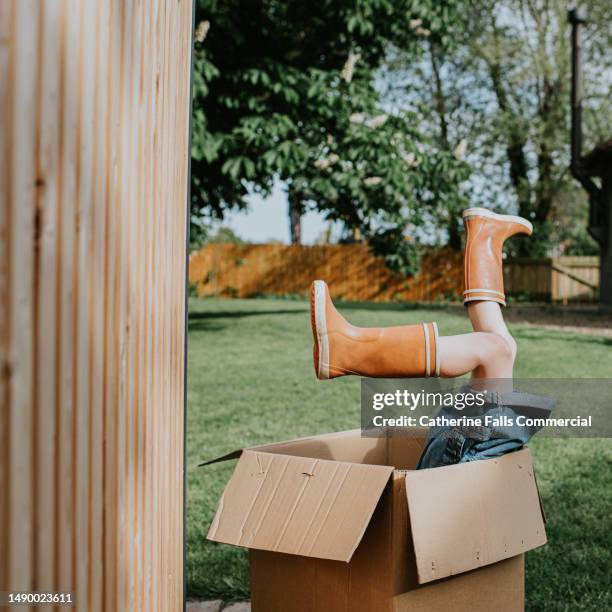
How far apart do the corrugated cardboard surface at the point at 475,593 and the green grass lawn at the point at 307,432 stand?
0.68 meters

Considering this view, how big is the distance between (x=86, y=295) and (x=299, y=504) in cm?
92

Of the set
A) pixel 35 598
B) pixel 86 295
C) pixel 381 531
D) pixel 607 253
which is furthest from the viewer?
pixel 607 253

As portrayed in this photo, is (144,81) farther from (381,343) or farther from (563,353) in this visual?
(563,353)

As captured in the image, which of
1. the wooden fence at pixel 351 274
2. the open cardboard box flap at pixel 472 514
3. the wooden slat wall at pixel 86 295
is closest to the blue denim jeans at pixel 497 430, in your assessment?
the open cardboard box flap at pixel 472 514

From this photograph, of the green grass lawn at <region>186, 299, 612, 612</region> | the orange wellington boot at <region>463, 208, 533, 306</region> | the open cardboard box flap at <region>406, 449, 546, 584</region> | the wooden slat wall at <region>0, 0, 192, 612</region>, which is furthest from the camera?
the green grass lawn at <region>186, 299, 612, 612</region>

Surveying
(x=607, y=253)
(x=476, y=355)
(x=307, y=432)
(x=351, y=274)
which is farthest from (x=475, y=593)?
(x=351, y=274)

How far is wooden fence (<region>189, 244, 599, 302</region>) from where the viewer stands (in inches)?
754

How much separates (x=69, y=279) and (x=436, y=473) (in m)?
1.03

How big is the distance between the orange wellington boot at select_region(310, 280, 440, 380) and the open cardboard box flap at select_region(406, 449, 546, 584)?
0.28 m

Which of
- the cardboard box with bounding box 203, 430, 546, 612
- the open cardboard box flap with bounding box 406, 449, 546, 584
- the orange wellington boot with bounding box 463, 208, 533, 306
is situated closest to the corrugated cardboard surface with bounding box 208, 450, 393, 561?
the cardboard box with bounding box 203, 430, 546, 612

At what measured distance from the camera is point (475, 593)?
6.40 feet

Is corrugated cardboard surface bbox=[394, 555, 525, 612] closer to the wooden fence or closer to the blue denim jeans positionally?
the blue denim jeans

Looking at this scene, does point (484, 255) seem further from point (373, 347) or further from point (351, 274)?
point (351, 274)

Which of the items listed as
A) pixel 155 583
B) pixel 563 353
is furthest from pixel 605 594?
pixel 563 353
